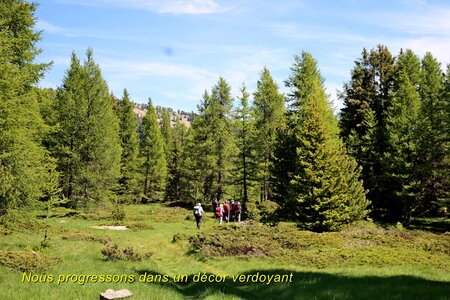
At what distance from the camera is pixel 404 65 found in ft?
132

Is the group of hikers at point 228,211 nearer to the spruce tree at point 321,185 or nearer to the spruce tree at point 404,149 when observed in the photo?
the spruce tree at point 321,185

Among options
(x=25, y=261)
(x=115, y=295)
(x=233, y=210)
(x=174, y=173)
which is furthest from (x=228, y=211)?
(x=174, y=173)

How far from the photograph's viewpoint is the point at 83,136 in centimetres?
4000

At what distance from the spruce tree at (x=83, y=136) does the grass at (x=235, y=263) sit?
45.5 ft

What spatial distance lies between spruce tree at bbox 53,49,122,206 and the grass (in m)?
13.9

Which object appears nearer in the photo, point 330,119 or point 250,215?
point 250,215

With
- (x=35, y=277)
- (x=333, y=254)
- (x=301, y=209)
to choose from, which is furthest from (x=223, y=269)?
(x=301, y=209)

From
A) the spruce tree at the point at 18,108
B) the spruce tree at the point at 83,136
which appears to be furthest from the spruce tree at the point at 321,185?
the spruce tree at the point at 83,136

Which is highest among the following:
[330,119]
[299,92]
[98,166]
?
[299,92]

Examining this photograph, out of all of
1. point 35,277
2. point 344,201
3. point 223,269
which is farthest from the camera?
point 344,201

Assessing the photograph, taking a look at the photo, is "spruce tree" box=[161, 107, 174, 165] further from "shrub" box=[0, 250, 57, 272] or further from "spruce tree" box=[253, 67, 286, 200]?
"shrub" box=[0, 250, 57, 272]

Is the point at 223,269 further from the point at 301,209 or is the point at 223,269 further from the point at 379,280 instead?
the point at 301,209

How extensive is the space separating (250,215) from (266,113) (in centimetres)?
1846

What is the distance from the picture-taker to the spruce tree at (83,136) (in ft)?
130
